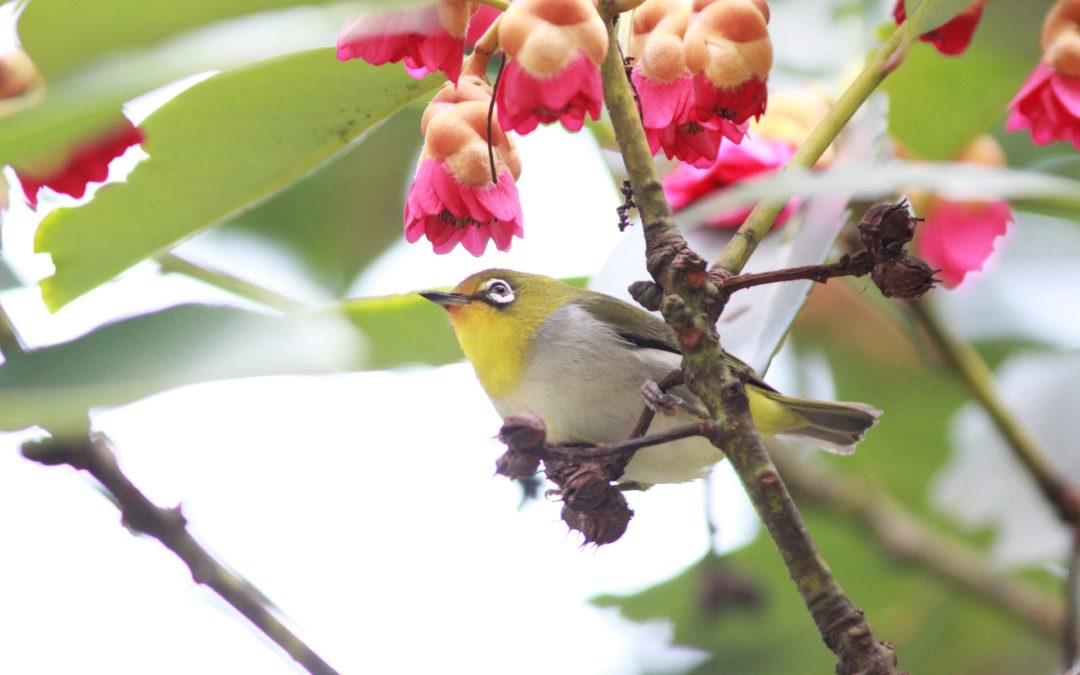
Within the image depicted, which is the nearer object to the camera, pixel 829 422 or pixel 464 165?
pixel 464 165

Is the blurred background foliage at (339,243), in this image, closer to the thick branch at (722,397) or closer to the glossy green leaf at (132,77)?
the glossy green leaf at (132,77)

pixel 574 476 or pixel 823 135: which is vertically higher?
pixel 823 135

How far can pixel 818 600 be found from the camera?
4.05 ft

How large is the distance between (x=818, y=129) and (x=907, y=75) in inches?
47.1

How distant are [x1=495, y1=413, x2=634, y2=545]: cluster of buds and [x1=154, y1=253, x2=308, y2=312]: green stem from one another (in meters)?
0.94

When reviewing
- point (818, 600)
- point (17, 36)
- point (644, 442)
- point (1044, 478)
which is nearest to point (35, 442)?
point (17, 36)

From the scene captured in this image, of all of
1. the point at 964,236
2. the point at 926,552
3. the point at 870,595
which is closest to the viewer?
the point at 964,236

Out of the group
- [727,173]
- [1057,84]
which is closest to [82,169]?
[727,173]

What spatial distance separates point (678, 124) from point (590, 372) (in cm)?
118

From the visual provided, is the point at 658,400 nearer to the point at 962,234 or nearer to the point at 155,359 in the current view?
the point at 155,359

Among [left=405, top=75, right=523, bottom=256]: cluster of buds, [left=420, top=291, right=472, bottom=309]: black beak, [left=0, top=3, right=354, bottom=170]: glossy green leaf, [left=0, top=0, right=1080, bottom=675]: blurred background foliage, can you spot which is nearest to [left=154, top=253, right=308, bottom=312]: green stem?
[left=0, top=0, right=1080, bottom=675]: blurred background foliage

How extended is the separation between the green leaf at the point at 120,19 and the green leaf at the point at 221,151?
266mm

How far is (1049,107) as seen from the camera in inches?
63.1

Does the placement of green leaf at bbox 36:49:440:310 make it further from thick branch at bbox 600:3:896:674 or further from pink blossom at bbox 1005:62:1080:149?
pink blossom at bbox 1005:62:1080:149
